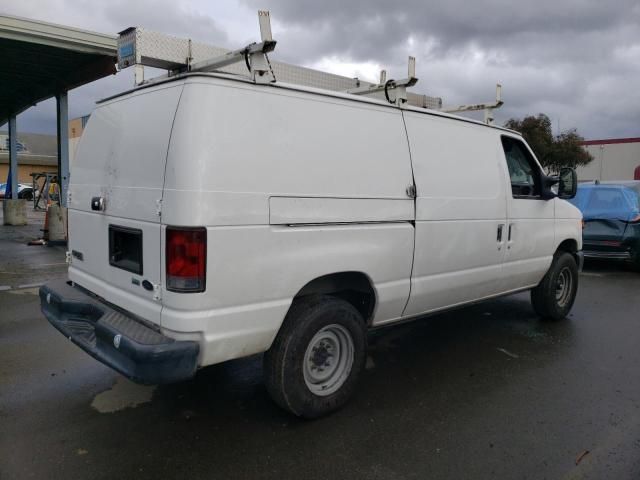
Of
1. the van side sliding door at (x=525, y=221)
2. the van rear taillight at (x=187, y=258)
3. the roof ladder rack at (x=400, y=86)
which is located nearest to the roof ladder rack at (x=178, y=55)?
the van rear taillight at (x=187, y=258)

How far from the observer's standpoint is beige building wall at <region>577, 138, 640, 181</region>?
33.4m

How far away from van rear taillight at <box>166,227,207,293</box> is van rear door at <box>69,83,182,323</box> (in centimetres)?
13

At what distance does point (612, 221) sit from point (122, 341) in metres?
9.29

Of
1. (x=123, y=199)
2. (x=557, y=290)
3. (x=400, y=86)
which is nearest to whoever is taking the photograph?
(x=123, y=199)

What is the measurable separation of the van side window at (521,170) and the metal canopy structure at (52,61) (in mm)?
7816

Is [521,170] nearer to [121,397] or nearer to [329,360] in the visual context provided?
[329,360]

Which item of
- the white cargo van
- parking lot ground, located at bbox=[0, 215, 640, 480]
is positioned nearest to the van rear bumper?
the white cargo van

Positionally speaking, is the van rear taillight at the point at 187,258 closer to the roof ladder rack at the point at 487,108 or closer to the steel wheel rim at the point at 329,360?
the steel wheel rim at the point at 329,360

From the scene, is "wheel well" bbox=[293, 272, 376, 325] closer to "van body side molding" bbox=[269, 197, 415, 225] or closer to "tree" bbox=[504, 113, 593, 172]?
"van body side molding" bbox=[269, 197, 415, 225]

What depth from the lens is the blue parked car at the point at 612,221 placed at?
30.3 ft

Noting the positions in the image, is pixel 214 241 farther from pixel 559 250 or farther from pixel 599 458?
pixel 559 250

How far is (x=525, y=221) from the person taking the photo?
506 centimetres

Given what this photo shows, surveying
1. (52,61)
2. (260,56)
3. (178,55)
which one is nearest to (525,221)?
(260,56)

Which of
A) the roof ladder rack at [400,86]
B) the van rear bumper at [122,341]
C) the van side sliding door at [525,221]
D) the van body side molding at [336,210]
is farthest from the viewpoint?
the van side sliding door at [525,221]
